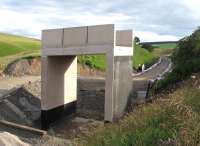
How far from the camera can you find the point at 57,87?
32.2 metres

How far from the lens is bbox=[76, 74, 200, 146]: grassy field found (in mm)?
5723

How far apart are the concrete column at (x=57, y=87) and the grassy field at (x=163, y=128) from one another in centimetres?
2332

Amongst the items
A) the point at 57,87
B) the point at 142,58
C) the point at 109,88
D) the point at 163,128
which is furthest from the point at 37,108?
the point at 142,58

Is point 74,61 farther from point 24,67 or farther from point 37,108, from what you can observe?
point 24,67

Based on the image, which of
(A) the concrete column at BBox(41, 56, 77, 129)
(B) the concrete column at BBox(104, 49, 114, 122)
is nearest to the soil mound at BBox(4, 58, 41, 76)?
(A) the concrete column at BBox(41, 56, 77, 129)

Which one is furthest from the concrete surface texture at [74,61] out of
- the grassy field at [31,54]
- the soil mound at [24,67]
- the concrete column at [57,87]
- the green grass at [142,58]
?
the green grass at [142,58]

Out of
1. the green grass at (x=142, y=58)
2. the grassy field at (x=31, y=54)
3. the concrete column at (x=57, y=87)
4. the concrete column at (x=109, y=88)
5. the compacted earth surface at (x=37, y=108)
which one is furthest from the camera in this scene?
the green grass at (x=142, y=58)

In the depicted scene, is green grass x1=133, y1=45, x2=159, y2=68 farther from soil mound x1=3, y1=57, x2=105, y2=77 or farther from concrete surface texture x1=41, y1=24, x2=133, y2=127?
concrete surface texture x1=41, y1=24, x2=133, y2=127

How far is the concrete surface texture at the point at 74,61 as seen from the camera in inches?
1071

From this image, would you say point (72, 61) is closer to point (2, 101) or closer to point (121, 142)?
point (2, 101)

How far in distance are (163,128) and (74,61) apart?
28.1 metres

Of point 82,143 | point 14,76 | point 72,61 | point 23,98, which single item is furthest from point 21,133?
point 14,76

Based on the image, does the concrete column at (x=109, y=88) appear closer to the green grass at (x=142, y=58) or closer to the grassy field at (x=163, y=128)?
the grassy field at (x=163, y=128)

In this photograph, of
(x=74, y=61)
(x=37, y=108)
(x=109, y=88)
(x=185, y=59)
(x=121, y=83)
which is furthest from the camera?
(x=37, y=108)
